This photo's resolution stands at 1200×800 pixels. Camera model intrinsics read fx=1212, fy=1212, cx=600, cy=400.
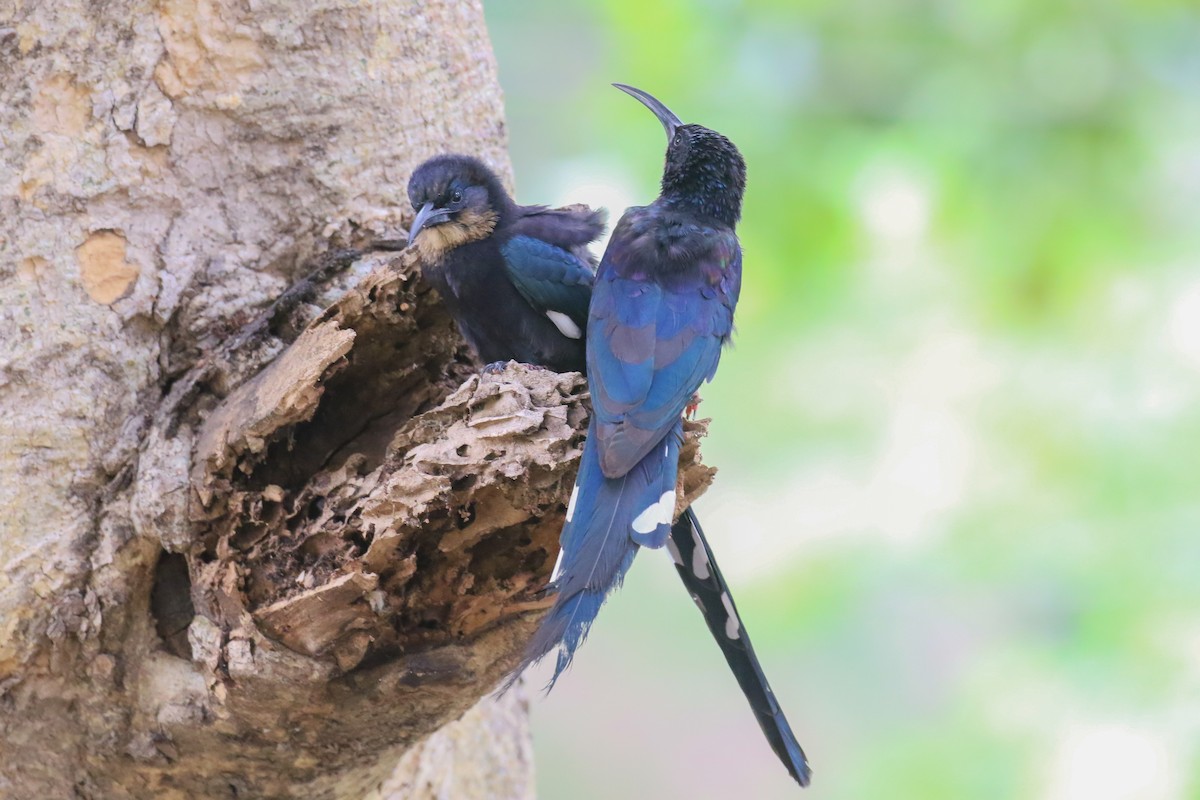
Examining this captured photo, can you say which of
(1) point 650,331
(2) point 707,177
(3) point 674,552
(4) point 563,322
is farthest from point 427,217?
(3) point 674,552

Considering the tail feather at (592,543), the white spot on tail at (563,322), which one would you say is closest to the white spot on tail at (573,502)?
the tail feather at (592,543)

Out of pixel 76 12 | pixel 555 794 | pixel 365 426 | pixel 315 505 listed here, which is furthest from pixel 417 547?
pixel 555 794

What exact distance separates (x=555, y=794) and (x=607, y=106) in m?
3.16

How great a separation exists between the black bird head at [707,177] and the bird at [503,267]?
0.23 m

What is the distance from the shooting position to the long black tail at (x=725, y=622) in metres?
2.19

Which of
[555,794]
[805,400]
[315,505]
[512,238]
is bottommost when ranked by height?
[555,794]

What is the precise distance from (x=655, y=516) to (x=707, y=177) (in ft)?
3.60

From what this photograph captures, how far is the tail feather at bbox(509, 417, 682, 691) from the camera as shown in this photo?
5.40ft

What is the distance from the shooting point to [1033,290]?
11.1 ft

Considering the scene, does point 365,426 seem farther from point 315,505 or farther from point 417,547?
point 417,547

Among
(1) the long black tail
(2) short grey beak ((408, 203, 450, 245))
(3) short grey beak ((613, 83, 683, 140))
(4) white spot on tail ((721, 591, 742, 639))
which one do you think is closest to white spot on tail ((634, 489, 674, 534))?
(1) the long black tail

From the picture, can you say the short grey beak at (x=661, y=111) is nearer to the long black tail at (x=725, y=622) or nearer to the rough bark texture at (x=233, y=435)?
the rough bark texture at (x=233, y=435)

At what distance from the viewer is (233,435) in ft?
6.43

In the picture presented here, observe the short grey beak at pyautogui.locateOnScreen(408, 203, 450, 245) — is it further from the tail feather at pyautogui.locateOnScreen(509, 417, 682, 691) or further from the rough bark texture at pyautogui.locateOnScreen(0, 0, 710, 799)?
the tail feather at pyautogui.locateOnScreen(509, 417, 682, 691)
